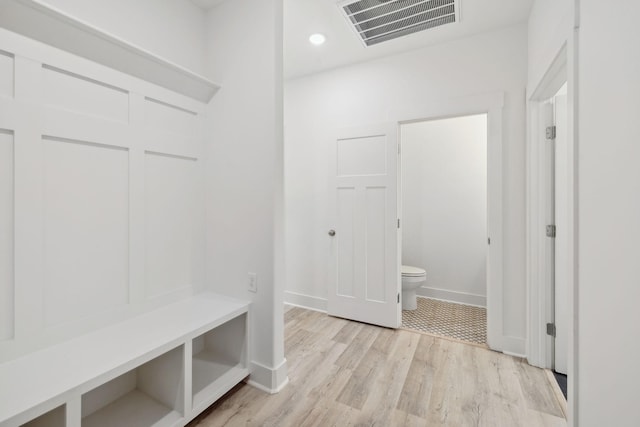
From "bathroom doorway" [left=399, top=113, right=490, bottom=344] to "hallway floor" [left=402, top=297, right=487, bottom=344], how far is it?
0.5 inches

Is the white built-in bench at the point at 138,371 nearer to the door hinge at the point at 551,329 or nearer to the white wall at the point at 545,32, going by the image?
the door hinge at the point at 551,329

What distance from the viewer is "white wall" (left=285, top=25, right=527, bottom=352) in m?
2.22

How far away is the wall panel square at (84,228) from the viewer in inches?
51.6

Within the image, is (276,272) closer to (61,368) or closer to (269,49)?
(61,368)

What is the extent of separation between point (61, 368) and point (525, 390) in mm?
2445

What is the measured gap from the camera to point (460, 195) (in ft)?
11.3

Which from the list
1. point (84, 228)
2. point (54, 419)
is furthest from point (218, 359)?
point (84, 228)

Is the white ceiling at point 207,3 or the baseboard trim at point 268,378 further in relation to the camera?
the white ceiling at point 207,3

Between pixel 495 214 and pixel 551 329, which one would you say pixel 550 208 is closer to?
pixel 495 214

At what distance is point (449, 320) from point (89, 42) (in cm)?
346

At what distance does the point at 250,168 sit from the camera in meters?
1.84

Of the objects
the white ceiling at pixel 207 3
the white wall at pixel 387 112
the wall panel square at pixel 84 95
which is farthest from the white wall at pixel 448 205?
the wall panel square at pixel 84 95

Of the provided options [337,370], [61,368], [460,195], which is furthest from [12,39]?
[460,195]

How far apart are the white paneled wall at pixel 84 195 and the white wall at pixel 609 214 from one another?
6.78 ft
